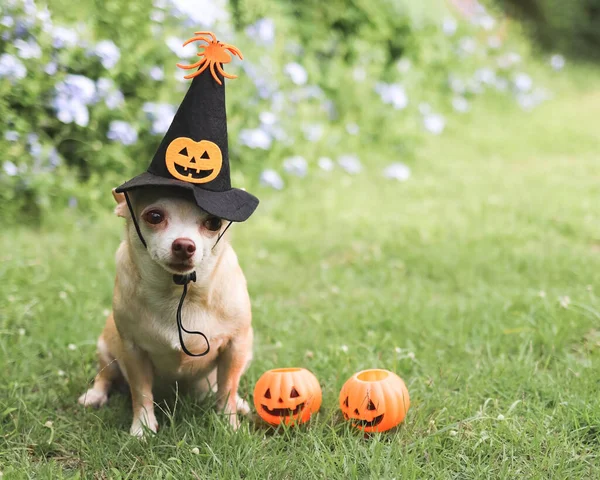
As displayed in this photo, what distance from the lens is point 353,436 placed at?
2488 mm

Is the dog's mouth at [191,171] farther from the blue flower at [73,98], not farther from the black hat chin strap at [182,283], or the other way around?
the blue flower at [73,98]

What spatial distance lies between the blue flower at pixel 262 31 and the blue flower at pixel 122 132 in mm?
1633

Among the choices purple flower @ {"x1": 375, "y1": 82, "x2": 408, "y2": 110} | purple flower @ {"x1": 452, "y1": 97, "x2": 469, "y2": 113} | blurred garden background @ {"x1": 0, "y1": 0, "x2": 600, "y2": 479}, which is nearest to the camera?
blurred garden background @ {"x1": 0, "y1": 0, "x2": 600, "y2": 479}

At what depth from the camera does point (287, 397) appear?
2.55 m

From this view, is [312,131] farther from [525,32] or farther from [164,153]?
[525,32]

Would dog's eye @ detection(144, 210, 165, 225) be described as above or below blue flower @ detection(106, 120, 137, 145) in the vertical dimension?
above

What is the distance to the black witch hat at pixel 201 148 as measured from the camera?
7.30 feet

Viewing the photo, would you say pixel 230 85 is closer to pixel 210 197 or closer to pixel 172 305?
pixel 172 305

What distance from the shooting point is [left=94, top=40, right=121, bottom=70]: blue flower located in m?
4.74

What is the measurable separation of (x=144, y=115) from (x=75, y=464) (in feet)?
10.6

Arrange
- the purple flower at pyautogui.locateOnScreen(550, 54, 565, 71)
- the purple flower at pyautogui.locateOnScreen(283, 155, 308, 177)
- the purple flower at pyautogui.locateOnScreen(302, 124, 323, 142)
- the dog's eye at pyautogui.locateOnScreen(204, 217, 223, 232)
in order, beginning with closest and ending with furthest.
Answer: the dog's eye at pyautogui.locateOnScreen(204, 217, 223, 232) → the purple flower at pyautogui.locateOnScreen(283, 155, 308, 177) → the purple flower at pyautogui.locateOnScreen(302, 124, 323, 142) → the purple flower at pyautogui.locateOnScreen(550, 54, 565, 71)

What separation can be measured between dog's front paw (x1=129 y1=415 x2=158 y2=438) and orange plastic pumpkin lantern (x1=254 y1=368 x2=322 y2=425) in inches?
15.6

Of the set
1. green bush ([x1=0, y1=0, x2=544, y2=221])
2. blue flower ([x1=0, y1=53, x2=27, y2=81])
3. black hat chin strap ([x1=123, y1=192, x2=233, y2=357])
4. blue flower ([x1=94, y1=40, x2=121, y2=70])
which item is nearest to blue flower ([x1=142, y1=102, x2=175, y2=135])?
green bush ([x1=0, y1=0, x2=544, y2=221])

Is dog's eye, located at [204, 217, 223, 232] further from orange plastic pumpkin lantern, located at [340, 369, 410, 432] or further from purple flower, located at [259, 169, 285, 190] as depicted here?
purple flower, located at [259, 169, 285, 190]
